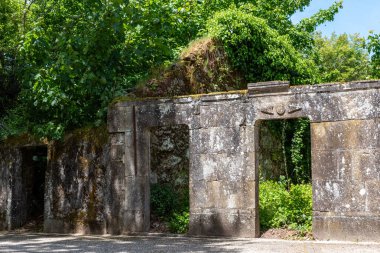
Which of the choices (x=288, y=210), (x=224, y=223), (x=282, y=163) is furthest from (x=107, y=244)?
(x=282, y=163)

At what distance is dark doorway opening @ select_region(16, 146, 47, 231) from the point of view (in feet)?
41.0

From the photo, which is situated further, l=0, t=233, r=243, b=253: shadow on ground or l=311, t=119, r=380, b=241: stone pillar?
l=311, t=119, r=380, b=241: stone pillar

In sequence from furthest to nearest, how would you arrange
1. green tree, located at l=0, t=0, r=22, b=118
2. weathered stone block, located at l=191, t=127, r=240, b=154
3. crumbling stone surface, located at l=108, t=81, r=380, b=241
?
1. green tree, located at l=0, t=0, r=22, b=118
2. weathered stone block, located at l=191, t=127, r=240, b=154
3. crumbling stone surface, located at l=108, t=81, r=380, b=241

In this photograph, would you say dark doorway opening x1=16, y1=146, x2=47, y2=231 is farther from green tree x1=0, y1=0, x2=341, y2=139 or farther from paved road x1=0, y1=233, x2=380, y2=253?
paved road x1=0, y1=233, x2=380, y2=253

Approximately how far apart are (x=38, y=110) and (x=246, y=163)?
5.05m

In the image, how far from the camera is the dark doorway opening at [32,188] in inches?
492

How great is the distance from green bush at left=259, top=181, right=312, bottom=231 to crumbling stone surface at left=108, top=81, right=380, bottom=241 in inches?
26.8

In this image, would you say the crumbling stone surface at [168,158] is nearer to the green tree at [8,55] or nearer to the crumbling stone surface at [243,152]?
the crumbling stone surface at [243,152]

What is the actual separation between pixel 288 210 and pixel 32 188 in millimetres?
6427

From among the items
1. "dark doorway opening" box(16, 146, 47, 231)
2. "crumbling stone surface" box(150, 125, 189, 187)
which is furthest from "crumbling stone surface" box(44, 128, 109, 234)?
"crumbling stone surface" box(150, 125, 189, 187)

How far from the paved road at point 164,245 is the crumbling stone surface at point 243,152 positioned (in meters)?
0.54

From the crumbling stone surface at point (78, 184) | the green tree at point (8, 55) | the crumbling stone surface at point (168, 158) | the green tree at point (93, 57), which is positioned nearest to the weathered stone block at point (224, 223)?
the crumbling stone surface at point (78, 184)

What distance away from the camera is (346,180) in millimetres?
9055

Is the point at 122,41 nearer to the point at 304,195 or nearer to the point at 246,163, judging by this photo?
the point at 246,163
